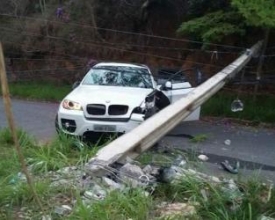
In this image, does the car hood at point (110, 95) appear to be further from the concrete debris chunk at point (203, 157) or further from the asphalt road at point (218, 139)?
the concrete debris chunk at point (203, 157)

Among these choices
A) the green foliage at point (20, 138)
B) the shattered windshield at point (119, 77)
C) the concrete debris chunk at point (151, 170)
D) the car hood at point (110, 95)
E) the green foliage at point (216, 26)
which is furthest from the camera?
the green foliage at point (216, 26)

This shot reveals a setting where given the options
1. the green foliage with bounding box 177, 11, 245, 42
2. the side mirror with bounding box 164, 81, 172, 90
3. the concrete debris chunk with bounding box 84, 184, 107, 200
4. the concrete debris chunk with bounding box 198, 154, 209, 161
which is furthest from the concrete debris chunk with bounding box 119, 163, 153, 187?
the green foliage with bounding box 177, 11, 245, 42

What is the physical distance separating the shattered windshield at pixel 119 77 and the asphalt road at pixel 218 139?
50.4 inches

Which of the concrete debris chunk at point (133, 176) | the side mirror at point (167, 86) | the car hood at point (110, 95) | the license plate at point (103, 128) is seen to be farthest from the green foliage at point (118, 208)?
the side mirror at point (167, 86)

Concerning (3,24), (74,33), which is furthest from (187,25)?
(3,24)

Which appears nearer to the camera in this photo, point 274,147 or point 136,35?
point 274,147

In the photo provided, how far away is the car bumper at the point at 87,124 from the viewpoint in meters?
8.53

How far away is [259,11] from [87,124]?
5.94m

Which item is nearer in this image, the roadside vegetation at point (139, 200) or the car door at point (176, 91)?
the roadside vegetation at point (139, 200)

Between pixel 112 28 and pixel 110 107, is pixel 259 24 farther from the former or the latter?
pixel 112 28

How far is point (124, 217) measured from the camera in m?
3.97

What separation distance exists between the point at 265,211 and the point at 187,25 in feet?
36.3

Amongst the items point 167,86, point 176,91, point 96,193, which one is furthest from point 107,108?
point 96,193

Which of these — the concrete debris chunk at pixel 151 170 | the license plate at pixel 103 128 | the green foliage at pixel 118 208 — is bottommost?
the license plate at pixel 103 128
